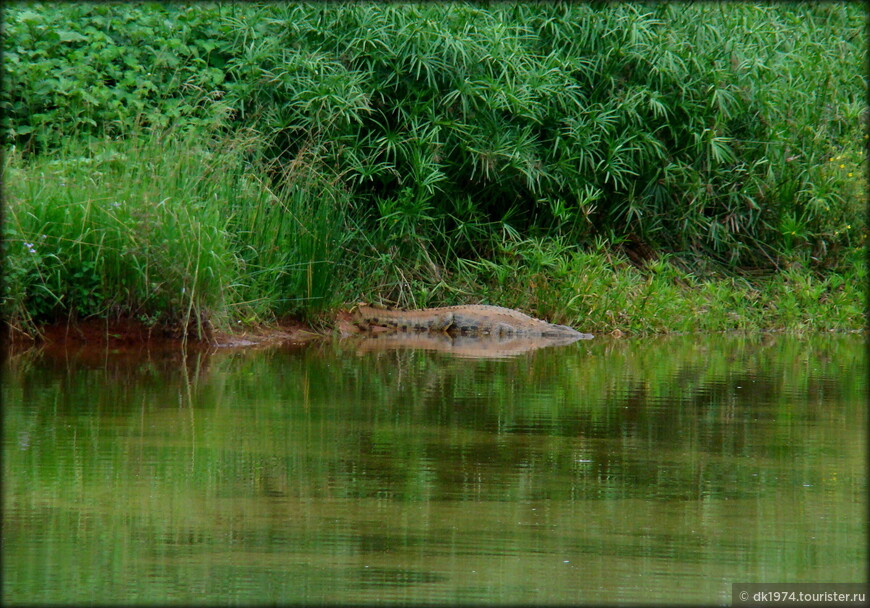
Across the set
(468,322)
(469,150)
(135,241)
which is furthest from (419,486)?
(469,150)

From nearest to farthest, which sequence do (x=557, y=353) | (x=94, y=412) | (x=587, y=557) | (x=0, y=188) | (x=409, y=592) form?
(x=409, y=592) → (x=587, y=557) → (x=94, y=412) → (x=0, y=188) → (x=557, y=353)

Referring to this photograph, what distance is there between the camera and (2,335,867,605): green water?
3.12 m

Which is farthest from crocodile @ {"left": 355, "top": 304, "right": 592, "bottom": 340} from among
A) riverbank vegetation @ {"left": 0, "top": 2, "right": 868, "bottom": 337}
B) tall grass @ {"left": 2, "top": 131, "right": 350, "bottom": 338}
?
tall grass @ {"left": 2, "top": 131, "right": 350, "bottom": 338}

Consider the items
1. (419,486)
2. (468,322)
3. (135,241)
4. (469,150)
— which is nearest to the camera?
(419,486)

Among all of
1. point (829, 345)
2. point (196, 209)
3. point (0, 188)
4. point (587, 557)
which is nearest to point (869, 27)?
point (829, 345)

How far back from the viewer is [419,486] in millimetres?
A: 4133

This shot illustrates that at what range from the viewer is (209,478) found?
4234 mm

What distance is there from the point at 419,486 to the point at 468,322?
6.80 m

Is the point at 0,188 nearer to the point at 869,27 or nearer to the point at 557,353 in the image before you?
the point at 557,353

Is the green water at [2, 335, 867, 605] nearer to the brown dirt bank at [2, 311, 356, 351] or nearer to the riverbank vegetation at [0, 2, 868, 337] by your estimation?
the brown dirt bank at [2, 311, 356, 351]

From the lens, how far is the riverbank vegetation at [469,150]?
402 inches

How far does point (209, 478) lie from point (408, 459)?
80 cm

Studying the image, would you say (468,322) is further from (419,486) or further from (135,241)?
(419,486)

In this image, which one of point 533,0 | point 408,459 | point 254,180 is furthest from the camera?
point 533,0
